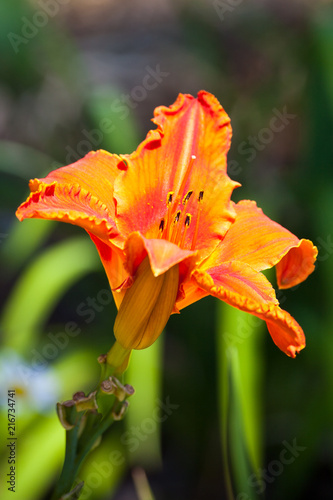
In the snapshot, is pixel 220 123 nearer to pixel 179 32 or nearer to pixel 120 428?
pixel 120 428

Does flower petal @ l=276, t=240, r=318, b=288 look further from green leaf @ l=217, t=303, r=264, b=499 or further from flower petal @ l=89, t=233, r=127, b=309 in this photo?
green leaf @ l=217, t=303, r=264, b=499

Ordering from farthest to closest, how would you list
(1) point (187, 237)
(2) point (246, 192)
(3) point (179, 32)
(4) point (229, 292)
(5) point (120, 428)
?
(3) point (179, 32)
(2) point (246, 192)
(5) point (120, 428)
(1) point (187, 237)
(4) point (229, 292)

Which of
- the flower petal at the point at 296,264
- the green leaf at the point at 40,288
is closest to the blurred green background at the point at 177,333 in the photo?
the green leaf at the point at 40,288

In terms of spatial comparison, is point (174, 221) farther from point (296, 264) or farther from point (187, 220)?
point (296, 264)

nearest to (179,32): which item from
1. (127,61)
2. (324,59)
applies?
(127,61)

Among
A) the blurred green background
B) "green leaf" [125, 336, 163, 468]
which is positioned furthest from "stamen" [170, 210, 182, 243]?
"green leaf" [125, 336, 163, 468]

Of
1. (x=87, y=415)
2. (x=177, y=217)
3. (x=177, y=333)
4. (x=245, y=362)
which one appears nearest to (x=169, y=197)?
(x=177, y=217)
